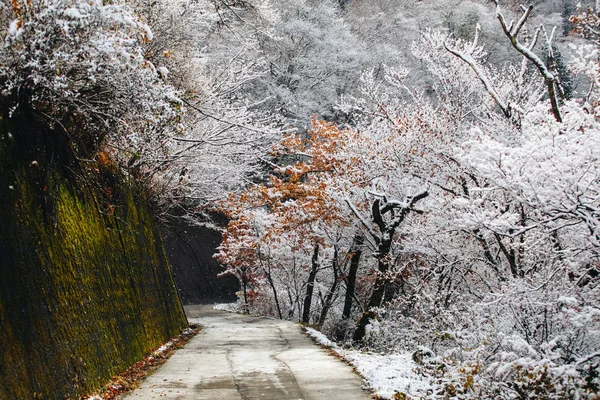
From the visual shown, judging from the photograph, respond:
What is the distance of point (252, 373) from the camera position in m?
8.02

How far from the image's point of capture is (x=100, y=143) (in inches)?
318

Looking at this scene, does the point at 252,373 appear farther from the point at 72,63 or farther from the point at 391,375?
the point at 72,63

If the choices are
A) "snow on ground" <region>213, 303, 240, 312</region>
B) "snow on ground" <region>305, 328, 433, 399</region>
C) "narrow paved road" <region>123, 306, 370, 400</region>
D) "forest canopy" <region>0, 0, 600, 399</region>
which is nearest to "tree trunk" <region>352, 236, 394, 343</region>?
"forest canopy" <region>0, 0, 600, 399</region>

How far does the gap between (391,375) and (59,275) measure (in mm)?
4559

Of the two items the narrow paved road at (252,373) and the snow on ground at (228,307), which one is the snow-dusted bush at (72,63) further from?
the snow on ground at (228,307)

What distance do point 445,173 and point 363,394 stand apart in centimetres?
660

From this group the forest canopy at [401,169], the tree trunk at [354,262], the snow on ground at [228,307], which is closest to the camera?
the forest canopy at [401,169]

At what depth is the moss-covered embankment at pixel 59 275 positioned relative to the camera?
4715 millimetres

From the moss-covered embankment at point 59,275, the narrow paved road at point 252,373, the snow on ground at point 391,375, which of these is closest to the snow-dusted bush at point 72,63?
the moss-covered embankment at point 59,275

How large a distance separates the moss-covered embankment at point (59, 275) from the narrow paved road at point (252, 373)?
2.49ft

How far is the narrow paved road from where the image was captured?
654 centimetres

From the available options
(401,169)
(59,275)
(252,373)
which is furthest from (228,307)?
(59,275)

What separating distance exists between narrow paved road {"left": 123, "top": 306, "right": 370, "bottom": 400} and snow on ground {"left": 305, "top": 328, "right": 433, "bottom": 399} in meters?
0.21

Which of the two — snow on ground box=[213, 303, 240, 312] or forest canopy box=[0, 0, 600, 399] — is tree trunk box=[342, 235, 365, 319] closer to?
forest canopy box=[0, 0, 600, 399]
